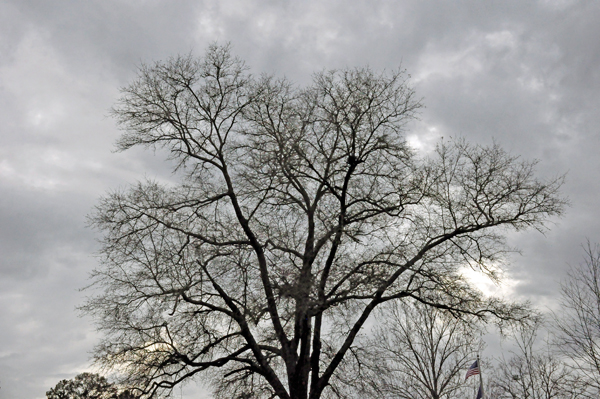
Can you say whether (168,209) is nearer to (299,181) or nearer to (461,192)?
(299,181)

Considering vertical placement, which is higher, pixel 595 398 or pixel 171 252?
pixel 171 252

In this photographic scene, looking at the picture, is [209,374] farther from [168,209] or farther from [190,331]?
[168,209]

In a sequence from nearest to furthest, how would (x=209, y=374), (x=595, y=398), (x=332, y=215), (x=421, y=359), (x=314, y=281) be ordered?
1. (x=314, y=281)
2. (x=332, y=215)
3. (x=209, y=374)
4. (x=595, y=398)
5. (x=421, y=359)

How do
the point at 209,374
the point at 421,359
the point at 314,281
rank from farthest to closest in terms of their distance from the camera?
the point at 421,359 < the point at 209,374 < the point at 314,281

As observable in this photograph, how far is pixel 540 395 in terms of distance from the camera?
25750mm

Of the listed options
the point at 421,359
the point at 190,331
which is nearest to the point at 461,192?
the point at 190,331

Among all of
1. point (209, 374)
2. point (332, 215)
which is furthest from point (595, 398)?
point (209, 374)

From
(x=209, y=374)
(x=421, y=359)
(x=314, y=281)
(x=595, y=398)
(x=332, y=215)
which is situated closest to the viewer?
(x=314, y=281)

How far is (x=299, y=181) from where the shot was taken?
16984 millimetres

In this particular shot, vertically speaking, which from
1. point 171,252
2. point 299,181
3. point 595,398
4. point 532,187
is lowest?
point 595,398

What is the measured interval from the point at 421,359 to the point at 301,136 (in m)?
15.1

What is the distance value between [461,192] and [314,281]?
19.2ft

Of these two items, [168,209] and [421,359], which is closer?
[168,209]

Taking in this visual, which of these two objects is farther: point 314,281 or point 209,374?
point 209,374
